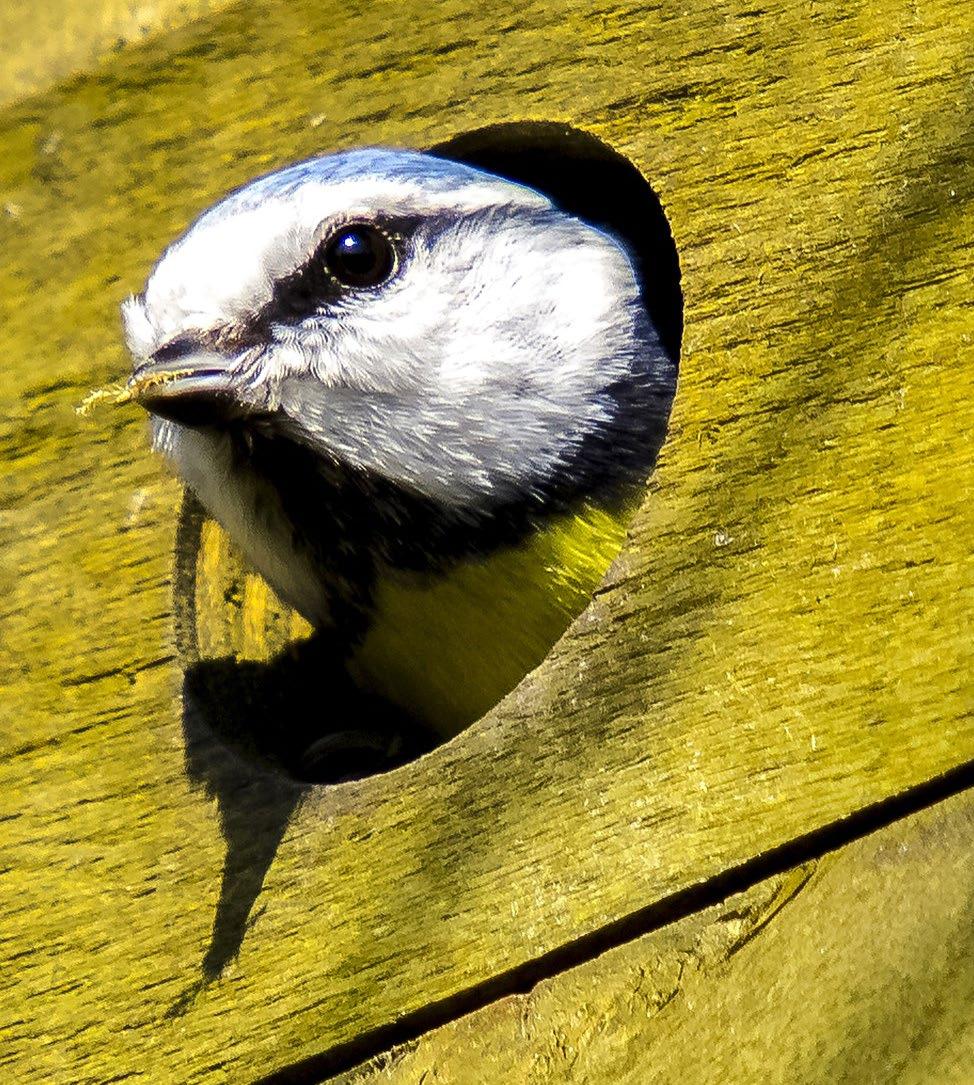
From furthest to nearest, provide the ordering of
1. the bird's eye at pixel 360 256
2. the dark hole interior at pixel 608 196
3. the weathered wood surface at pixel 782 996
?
the dark hole interior at pixel 608 196 < the bird's eye at pixel 360 256 < the weathered wood surface at pixel 782 996

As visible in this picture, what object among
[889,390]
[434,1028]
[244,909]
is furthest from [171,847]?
[889,390]

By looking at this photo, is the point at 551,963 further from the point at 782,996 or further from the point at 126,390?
the point at 126,390

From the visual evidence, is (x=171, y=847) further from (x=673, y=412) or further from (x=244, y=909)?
(x=673, y=412)

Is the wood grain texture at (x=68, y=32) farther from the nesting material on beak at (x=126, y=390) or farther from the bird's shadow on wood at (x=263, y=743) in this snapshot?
the bird's shadow on wood at (x=263, y=743)

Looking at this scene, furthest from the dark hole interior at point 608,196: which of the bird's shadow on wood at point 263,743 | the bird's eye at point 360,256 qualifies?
the bird's shadow on wood at point 263,743

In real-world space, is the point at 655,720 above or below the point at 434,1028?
above

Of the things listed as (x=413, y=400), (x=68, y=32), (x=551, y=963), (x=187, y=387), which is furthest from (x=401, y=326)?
(x=551, y=963)

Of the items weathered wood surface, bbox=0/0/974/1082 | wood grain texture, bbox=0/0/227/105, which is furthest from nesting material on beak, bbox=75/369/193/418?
wood grain texture, bbox=0/0/227/105
